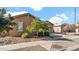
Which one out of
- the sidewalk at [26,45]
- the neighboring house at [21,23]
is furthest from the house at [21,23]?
the sidewalk at [26,45]

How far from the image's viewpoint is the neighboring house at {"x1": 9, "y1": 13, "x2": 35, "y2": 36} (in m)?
6.29

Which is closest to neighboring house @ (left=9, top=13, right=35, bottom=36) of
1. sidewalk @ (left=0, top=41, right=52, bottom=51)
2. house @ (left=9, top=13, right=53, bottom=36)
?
house @ (left=9, top=13, right=53, bottom=36)

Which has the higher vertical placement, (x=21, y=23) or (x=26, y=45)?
(x=21, y=23)

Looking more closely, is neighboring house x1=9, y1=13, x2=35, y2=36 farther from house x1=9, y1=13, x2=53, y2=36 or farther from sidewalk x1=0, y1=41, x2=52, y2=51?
sidewalk x1=0, y1=41, x2=52, y2=51

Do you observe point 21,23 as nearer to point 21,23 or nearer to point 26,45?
point 21,23

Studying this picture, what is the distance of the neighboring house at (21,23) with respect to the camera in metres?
6.29

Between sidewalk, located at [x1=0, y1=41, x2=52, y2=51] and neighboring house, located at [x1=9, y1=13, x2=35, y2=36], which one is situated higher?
neighboring house, located at [x1=9, y1=13, x2=35, y2=36]

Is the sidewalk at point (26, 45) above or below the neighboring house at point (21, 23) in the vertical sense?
below

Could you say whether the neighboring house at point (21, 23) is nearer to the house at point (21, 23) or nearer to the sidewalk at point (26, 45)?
the house at point (21, 23)

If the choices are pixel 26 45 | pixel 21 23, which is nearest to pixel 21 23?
pixel 21 23

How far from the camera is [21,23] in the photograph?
633 centimetres

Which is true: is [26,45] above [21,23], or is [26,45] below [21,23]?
below

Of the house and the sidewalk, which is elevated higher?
the house
